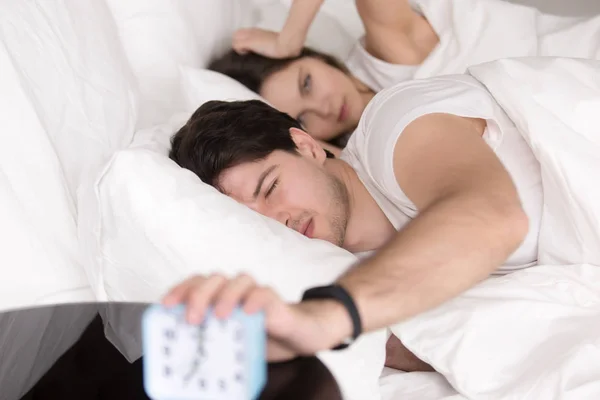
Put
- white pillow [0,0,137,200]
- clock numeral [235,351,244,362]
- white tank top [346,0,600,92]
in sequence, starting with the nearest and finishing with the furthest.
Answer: clock numeral [235,351,244,362] → white pillow [0,0,137,200] → white tank top [346,0,600,92]

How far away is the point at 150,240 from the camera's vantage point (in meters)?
0.71

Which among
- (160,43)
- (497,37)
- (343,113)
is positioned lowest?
(343,113)

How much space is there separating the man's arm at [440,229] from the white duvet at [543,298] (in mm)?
119

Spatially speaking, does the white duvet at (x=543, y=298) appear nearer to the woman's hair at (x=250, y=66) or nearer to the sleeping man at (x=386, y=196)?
the sleeping man at (x=386, y=196)

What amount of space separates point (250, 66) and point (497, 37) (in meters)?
0.49

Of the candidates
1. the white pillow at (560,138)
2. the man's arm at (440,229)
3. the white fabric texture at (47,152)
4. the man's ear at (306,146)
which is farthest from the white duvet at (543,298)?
the white fabric texture at (47,152)

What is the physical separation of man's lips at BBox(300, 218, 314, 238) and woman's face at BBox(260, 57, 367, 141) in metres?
0.47

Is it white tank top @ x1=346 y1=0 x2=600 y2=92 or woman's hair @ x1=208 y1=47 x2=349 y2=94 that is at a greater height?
white tank top @ x1=346 y1=0 x2=600 y2=92

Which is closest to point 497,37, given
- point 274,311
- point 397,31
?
point 397,31

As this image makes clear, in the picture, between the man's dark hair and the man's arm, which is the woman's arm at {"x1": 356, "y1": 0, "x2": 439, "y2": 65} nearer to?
Answer: the man's dark hair

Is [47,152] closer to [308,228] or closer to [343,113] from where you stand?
[308,228]

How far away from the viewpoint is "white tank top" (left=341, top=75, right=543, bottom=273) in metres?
0.81

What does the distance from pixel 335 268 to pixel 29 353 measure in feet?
1.10

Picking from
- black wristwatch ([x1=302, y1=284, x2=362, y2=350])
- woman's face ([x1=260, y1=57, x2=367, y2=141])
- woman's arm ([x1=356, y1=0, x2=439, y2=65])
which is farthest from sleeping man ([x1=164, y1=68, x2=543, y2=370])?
woman's arm ([x1=356, y1=0, x2=439, y2=65])
